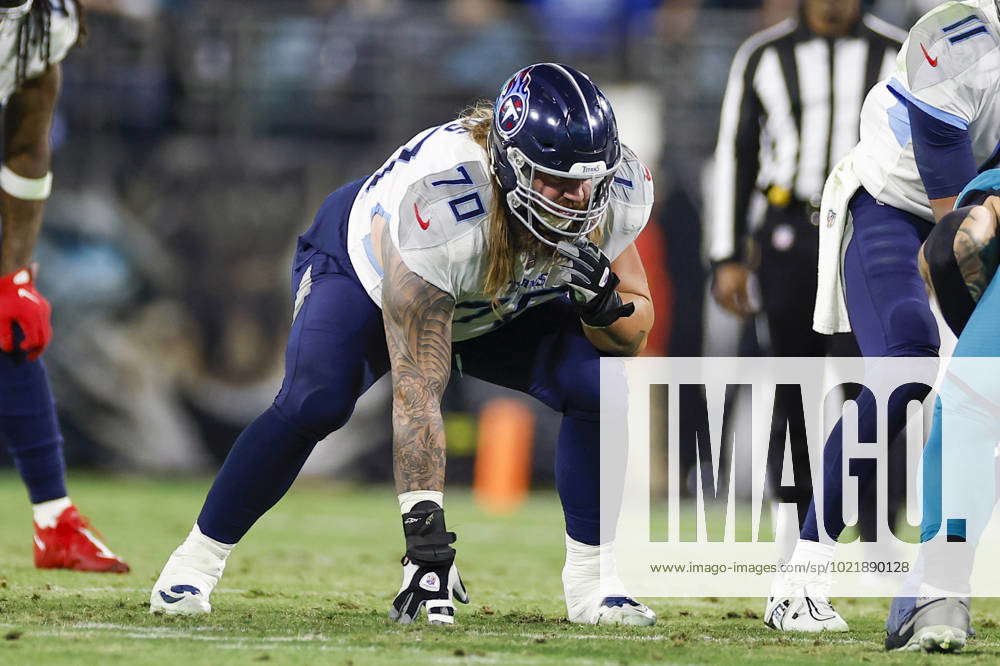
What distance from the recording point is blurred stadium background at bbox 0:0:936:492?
29.9 ft

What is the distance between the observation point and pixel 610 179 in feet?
12.3

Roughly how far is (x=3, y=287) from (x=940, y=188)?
293 cm

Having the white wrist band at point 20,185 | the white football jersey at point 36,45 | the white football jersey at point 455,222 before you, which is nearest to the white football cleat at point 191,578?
the white football jersey at point 455,222

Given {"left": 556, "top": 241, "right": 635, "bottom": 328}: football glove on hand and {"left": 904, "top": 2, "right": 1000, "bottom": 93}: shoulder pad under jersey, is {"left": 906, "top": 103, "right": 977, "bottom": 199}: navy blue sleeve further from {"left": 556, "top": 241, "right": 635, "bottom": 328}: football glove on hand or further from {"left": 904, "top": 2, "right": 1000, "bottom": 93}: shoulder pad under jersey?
{"left": 556, "top": 241, "right": 635, "bottom": 328}: football glove on hand

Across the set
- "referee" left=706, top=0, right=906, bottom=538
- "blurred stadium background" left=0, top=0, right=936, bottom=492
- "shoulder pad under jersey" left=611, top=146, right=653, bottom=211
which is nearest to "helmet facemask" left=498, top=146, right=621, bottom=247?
"shoulder pad under jersey" left=611, top=146, right=653, bottom=211

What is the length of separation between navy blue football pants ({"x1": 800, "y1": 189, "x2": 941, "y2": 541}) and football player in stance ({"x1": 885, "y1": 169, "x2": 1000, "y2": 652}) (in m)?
0.40

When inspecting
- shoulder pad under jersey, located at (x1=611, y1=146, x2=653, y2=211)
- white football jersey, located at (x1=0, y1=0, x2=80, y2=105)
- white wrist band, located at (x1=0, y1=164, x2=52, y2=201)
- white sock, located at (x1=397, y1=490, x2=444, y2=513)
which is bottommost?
white sock, located at (x1=397, y1=490, x2=444, y2=513)

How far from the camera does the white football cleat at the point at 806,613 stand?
3.95 meters

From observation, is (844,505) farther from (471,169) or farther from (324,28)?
(324,28)

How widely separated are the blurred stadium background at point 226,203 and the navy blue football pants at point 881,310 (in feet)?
16.5

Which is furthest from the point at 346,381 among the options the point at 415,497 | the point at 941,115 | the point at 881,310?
the point at 941,115

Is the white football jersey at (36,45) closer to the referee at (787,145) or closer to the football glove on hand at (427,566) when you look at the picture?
the football glove on hand at (427,566)

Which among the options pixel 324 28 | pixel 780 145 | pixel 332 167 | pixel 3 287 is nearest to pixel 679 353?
pixel 332 167

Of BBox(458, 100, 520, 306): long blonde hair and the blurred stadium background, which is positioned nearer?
BBox(458, 100, 520, 306): long blonde hair
